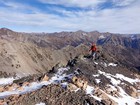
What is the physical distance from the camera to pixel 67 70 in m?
31.0

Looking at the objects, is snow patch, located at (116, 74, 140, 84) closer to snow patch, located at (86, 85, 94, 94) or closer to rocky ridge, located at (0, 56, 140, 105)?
rocky ridge, located at (0, 56, 140, 105)

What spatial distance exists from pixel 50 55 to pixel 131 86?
267 ft

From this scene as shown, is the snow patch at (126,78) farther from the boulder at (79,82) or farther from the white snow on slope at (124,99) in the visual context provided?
the boulder at (79,82)

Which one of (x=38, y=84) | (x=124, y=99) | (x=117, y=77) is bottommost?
(x=124, y=99)

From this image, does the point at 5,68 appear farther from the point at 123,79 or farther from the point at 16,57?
the point at 123,79

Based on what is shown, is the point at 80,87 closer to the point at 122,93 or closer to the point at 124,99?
the point at 124,99

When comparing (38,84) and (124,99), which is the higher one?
(38,84)

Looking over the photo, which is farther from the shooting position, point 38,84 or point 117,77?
point 117,77

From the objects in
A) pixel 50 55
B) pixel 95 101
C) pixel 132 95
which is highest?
pixel 95 101

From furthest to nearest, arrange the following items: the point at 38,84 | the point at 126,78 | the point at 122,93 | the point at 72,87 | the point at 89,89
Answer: the point at 126,78
the point at 122,93
the point at 38,84
the point at 89,89
the point at 72,87

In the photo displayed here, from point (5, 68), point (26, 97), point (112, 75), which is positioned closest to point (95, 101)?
point (26, 97)

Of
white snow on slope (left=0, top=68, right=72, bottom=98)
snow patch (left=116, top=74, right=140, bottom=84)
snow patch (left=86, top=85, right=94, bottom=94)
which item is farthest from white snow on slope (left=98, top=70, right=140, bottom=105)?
white snow on slope (left=0, top=68, right=72, bottom=98)

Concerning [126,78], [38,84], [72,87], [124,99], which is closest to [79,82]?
[72,87]

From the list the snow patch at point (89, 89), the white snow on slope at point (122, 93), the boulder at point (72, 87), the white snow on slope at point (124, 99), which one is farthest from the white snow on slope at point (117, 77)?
the boulder at point (72, 87)
